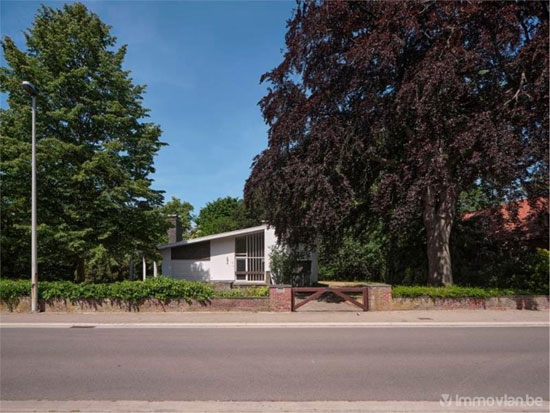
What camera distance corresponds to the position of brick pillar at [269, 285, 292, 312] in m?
13.5

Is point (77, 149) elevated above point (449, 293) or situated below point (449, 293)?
above

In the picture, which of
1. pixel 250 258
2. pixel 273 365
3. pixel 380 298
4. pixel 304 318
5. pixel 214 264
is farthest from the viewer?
pixel 250 258

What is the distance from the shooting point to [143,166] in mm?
18734

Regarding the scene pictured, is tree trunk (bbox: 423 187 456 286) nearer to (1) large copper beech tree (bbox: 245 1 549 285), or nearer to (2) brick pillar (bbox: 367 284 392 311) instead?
(1) large copper beech tree (bbox: 245 1 549 285)

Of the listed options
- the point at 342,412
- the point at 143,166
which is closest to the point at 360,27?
the point at 143,166

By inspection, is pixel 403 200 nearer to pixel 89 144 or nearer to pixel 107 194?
pixel 107 194

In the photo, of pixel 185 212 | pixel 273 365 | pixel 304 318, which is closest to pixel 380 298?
pixel 304 318

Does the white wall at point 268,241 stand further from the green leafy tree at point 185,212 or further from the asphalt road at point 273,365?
the green leafy tree at point 185,212

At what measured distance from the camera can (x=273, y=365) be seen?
6801 mm

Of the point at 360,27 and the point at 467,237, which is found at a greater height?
the point at 360,27

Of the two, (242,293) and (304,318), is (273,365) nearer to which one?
(304,318)

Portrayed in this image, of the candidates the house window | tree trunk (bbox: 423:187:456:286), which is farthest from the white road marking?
the house window

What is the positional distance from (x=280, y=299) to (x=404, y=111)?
8.10m

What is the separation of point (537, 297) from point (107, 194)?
17.4 metres
